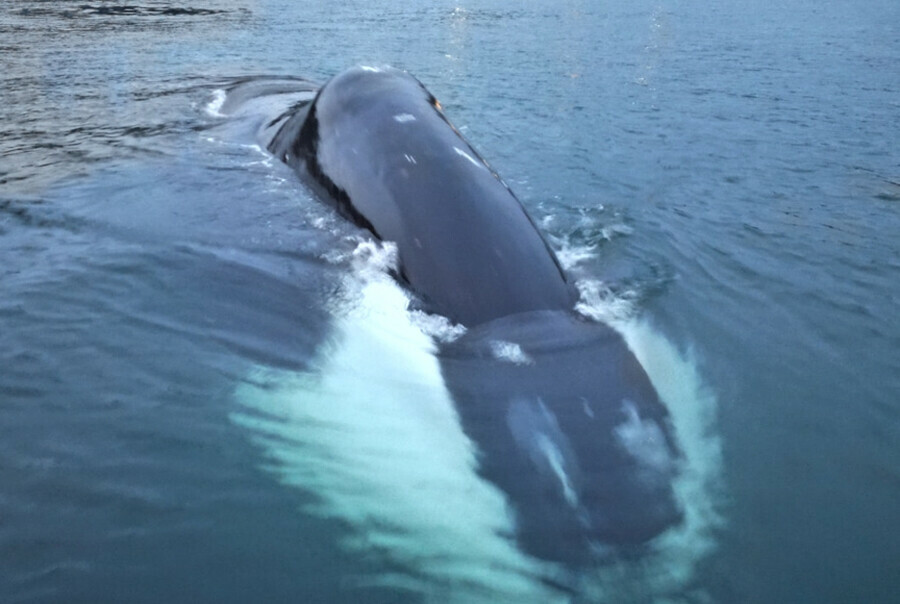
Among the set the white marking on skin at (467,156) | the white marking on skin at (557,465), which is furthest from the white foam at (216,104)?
the white marking on skin at (557,465)

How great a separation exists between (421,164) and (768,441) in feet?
14.2

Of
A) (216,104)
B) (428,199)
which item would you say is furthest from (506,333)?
(216,104)

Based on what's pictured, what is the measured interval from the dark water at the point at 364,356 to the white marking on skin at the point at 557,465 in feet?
1.49

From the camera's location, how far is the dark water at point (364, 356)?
5.27 meters

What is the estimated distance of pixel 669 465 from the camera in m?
5.97

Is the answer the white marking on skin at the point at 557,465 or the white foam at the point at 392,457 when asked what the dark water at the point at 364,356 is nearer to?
the white foam at the point at 392,457

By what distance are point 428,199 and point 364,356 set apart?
1.87 metres

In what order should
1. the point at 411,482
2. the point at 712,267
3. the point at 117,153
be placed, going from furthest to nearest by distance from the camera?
1. the point at 117,153
2. the point at 712,267
3. the point at 411,482

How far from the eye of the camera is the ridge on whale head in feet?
25.4

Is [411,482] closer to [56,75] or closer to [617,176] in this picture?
[617,176]

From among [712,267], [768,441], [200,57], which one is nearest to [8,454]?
[768,441]

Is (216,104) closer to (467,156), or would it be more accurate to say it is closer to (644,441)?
(467,156)

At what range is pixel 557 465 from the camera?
19.1ft

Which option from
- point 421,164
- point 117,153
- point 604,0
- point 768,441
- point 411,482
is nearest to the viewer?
point 411,482
